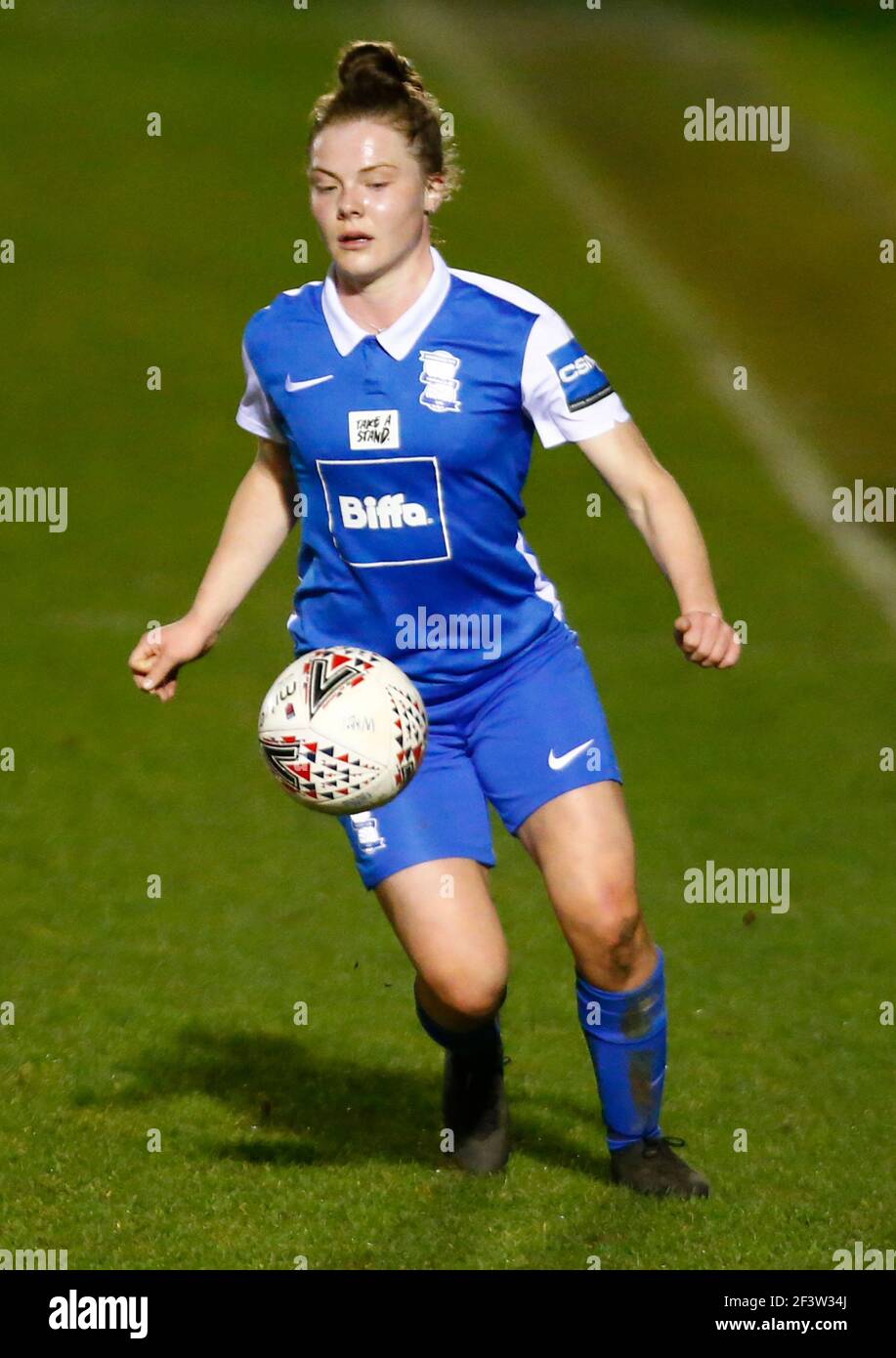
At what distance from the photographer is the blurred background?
628cm

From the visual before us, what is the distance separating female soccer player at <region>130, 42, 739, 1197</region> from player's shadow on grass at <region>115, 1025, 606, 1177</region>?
56 centimetres

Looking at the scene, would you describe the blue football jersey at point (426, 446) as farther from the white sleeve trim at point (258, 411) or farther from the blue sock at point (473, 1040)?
the blue sock at point (473, 1040)

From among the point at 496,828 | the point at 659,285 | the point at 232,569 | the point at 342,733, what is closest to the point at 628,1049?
the point at 342,733

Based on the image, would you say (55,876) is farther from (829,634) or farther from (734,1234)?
(829,634)

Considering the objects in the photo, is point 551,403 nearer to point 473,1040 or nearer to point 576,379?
point 576,379

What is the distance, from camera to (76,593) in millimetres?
15227

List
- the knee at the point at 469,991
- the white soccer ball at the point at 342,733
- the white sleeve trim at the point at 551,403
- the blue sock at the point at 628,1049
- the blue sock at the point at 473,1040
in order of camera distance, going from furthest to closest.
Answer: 1. the blue sock at the point at 473,1040
2. the blue sock at the point at 628,1049
3. the knee at the point at 469,991
4. the white sleeve trim at the point at 551,403
5. the white soccer ball at the point at 342,733

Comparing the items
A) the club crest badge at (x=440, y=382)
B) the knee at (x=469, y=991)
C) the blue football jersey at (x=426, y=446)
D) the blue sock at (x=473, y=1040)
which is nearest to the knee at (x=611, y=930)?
the knee at (x=469, y=991)

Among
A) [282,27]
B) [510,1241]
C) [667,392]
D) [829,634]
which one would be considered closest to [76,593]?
[829,634]

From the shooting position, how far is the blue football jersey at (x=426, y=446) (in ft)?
18.9

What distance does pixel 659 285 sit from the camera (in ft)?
84.0

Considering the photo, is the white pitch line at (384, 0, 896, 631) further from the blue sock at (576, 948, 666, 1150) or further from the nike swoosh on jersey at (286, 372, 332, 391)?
the nike swoosh on jersey at (286, 372, 332, 391)

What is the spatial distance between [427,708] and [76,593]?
951 cm

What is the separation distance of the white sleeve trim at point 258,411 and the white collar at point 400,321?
28 cm
